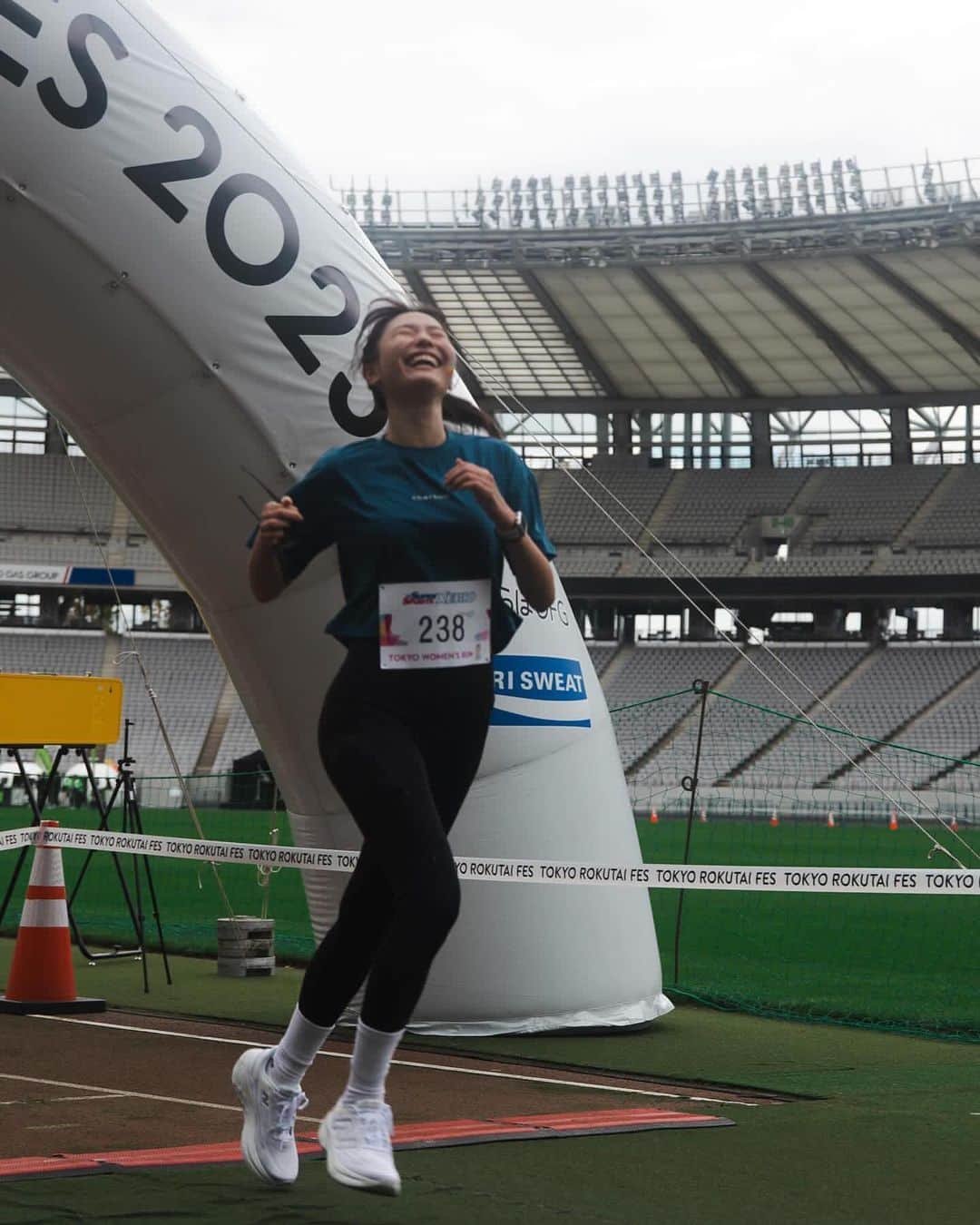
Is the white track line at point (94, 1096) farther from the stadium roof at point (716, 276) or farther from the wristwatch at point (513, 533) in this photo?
the stadium roof at point (716, 276)

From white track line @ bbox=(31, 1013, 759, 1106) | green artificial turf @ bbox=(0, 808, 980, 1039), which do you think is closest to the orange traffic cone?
white track line @ bbox=(31, 1013, 759, 1106)

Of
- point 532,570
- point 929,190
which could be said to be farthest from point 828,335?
point 532,570

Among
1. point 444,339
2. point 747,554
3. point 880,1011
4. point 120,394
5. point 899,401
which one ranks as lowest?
point 880,1011

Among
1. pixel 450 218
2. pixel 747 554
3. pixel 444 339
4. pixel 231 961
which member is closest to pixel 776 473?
pixel 747 554

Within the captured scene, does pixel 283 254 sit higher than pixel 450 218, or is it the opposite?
pixel 450 218

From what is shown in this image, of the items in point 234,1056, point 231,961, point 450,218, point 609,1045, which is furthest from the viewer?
point 450,218

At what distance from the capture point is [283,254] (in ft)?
20.9

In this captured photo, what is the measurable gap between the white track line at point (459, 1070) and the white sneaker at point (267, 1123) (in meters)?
2.04

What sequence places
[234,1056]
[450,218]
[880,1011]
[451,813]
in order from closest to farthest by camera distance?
[451,813] → [234,1056] → [880,1011] → [450,218]

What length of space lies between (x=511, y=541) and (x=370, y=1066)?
1.13 metres

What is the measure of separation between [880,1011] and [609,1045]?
7.60 feet

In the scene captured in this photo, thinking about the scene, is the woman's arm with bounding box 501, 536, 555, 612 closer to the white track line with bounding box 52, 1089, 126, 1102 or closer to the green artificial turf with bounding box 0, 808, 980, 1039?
the white track line with bounding box 52, 1089, 126, 1102

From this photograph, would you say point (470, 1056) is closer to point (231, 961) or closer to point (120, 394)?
point (120, 394)

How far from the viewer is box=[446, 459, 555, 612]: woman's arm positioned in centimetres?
332
